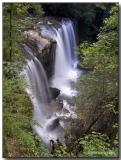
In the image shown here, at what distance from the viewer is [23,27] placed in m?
7.09

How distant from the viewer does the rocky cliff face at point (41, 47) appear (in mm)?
7090

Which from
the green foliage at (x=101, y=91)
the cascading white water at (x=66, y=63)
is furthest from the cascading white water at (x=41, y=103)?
the green foliage at (x=101, y=91)

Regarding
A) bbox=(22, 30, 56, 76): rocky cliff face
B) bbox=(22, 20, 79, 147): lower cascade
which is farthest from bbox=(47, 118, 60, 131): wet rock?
bbox=(22, 30, 56, 76): rocky cliff face

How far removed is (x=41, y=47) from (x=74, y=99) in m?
0.49

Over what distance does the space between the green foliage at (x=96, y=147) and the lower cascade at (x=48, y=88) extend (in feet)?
0.63

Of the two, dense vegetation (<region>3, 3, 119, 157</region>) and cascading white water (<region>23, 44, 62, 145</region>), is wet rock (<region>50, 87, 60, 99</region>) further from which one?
dense vegetation (<region>3, 3, 119, 157</region>)

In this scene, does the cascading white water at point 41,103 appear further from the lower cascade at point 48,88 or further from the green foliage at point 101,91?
the green foliage at point 101,91

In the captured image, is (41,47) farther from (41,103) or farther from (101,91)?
(101,91)

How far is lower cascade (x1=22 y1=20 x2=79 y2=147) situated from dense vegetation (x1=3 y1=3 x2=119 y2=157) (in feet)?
0.18

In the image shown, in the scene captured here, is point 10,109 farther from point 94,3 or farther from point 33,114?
point 94,3

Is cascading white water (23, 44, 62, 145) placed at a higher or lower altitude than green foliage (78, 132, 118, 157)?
higher

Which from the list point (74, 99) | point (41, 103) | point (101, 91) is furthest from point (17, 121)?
point (101, 91)

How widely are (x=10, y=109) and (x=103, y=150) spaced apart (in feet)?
2.61

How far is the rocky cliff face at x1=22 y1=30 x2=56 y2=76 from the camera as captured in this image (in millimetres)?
7090
